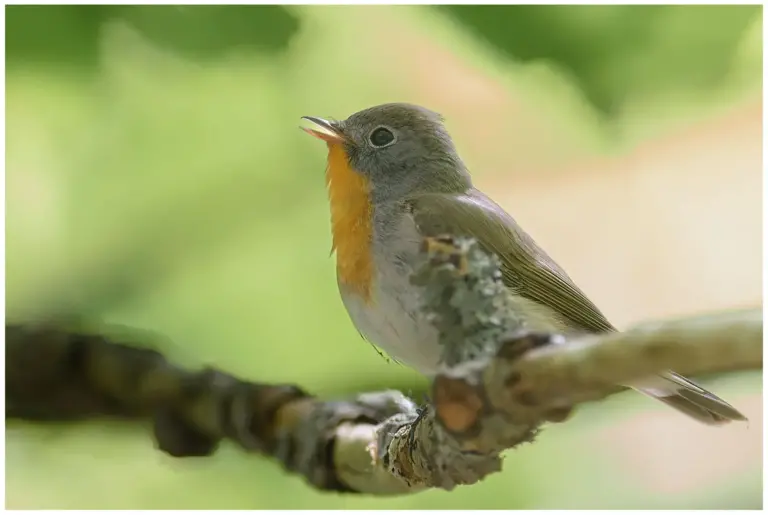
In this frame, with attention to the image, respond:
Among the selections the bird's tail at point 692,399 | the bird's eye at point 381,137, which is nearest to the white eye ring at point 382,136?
the bird's eye at point 381,137

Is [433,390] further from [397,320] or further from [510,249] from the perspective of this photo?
[510,249]

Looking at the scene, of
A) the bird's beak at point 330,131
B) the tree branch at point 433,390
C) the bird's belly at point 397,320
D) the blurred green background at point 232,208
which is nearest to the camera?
the tree branch at point 433,390

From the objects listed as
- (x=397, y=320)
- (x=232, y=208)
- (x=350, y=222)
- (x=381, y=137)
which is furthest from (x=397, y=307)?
(x=232, y=208)

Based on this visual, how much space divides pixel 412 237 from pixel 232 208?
2.02 ft

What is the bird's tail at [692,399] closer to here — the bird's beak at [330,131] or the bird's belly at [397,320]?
the bird's belly at [397,320]

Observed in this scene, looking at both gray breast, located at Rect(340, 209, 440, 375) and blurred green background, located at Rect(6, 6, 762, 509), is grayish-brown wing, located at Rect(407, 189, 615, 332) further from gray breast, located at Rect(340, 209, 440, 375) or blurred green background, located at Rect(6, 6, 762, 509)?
blurred green background, located at Rect(6, 6, 762, 509)

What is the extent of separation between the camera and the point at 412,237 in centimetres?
93

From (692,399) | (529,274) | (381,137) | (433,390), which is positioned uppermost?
(381,137)

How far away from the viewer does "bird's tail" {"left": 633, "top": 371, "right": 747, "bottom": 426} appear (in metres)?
0.95

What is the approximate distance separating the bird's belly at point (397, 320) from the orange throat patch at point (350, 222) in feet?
0.06

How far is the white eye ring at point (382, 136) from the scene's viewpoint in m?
1.09

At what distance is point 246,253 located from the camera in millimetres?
1479

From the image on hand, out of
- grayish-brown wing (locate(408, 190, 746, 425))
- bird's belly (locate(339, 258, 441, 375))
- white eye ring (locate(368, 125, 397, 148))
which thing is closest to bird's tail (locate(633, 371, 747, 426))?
grayish-brown wing (locate(408, 190, 746, 425))

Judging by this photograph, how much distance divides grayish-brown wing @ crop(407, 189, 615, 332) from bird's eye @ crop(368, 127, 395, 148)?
4.6 inches
